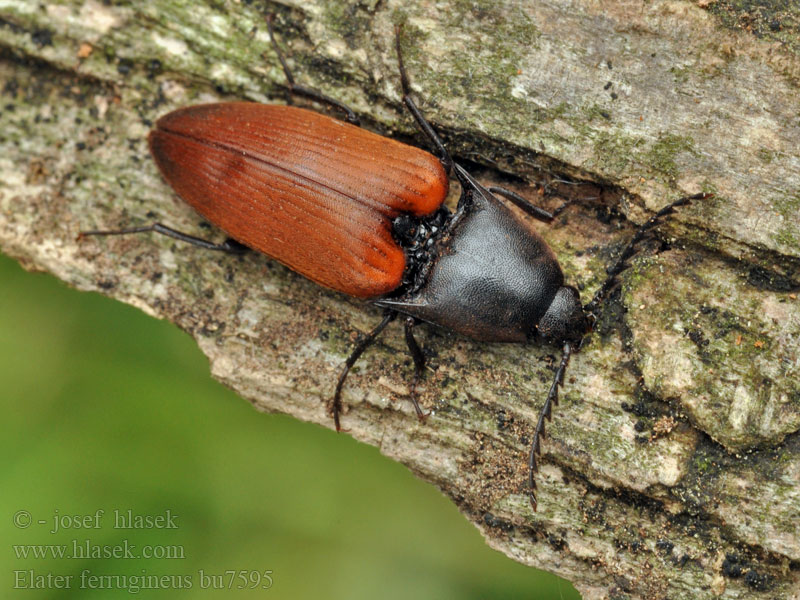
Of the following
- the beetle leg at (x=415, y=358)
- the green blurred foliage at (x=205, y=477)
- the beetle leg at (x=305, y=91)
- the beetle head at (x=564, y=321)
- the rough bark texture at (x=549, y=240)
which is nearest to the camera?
the rough bark texture at (x=549, y=240)

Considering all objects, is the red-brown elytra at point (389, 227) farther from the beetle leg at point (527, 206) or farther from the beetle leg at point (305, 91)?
the beetle leg at point (305, 91)

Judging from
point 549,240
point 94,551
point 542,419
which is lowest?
point 94,551

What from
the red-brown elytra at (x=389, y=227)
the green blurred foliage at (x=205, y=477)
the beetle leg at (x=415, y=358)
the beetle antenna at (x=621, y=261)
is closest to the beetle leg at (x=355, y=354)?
the red-brown elytra at (x=389, y=227)

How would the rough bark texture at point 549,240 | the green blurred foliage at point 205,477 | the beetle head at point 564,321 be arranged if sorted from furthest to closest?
the green blurred foliage at point 205,477 → the beetle head at point 564,321 → the rough bark texture at point 549,240

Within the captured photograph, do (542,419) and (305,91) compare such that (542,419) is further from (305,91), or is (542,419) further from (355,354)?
(305,91)

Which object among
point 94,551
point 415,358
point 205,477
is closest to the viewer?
point 94,551

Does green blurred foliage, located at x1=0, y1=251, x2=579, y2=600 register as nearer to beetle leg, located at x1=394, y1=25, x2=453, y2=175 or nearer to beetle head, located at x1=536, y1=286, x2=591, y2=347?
beetle head, located at x1=536, y1=286, x2=591, y2=347

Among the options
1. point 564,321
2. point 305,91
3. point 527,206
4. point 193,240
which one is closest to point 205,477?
point 193,240

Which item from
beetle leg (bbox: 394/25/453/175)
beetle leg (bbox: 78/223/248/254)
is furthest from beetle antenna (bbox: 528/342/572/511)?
beetle leg (bbox: 78/223/248/254)
